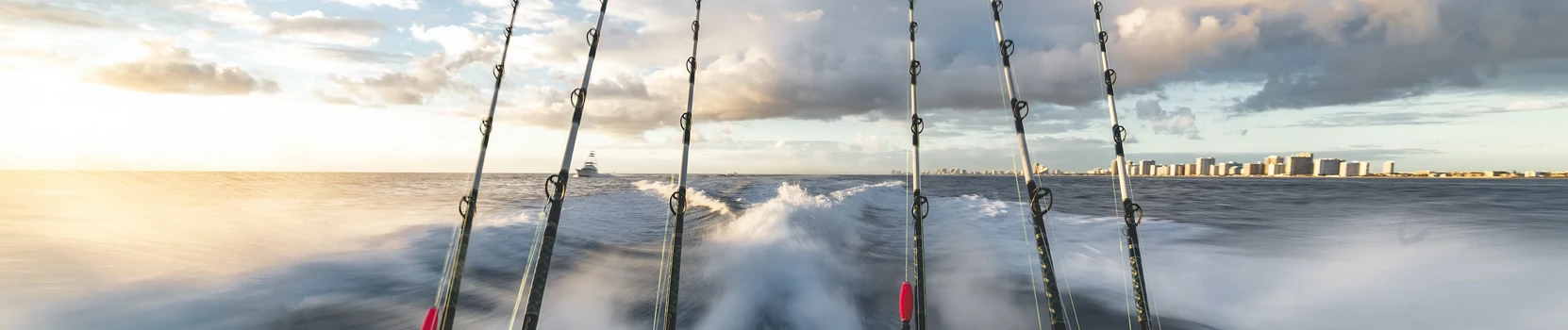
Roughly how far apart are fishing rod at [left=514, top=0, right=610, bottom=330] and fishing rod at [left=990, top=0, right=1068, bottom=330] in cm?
326

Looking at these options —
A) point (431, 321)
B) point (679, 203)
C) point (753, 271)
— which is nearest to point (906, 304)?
point (679, 203)

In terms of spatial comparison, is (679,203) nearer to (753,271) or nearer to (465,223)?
(465,223)

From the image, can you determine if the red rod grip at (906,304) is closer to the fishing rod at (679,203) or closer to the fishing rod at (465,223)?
the fishing rod at (679,203)

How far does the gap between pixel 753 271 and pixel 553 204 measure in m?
5.54

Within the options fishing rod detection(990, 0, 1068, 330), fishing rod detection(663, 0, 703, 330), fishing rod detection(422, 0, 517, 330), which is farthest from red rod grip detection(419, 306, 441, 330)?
fishing rod detection(990, 0, 1068, 330)

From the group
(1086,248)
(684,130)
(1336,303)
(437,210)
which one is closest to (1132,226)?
(684,130)

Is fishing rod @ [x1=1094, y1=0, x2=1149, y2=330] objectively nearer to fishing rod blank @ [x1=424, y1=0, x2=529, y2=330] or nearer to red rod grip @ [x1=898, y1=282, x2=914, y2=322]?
red rod grip @ [x1=898, y1=282, x2=914, y2=322]

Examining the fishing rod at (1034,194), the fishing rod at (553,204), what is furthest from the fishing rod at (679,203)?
the fishing rod at (1034,194)

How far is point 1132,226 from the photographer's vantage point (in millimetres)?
4426

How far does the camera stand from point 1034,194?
13.1 ft

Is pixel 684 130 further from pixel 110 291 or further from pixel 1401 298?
pixel 1401 298

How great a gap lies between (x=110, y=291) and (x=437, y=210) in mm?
12538

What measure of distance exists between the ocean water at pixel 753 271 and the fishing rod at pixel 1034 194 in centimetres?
386

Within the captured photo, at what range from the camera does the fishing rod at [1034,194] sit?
3.74m
